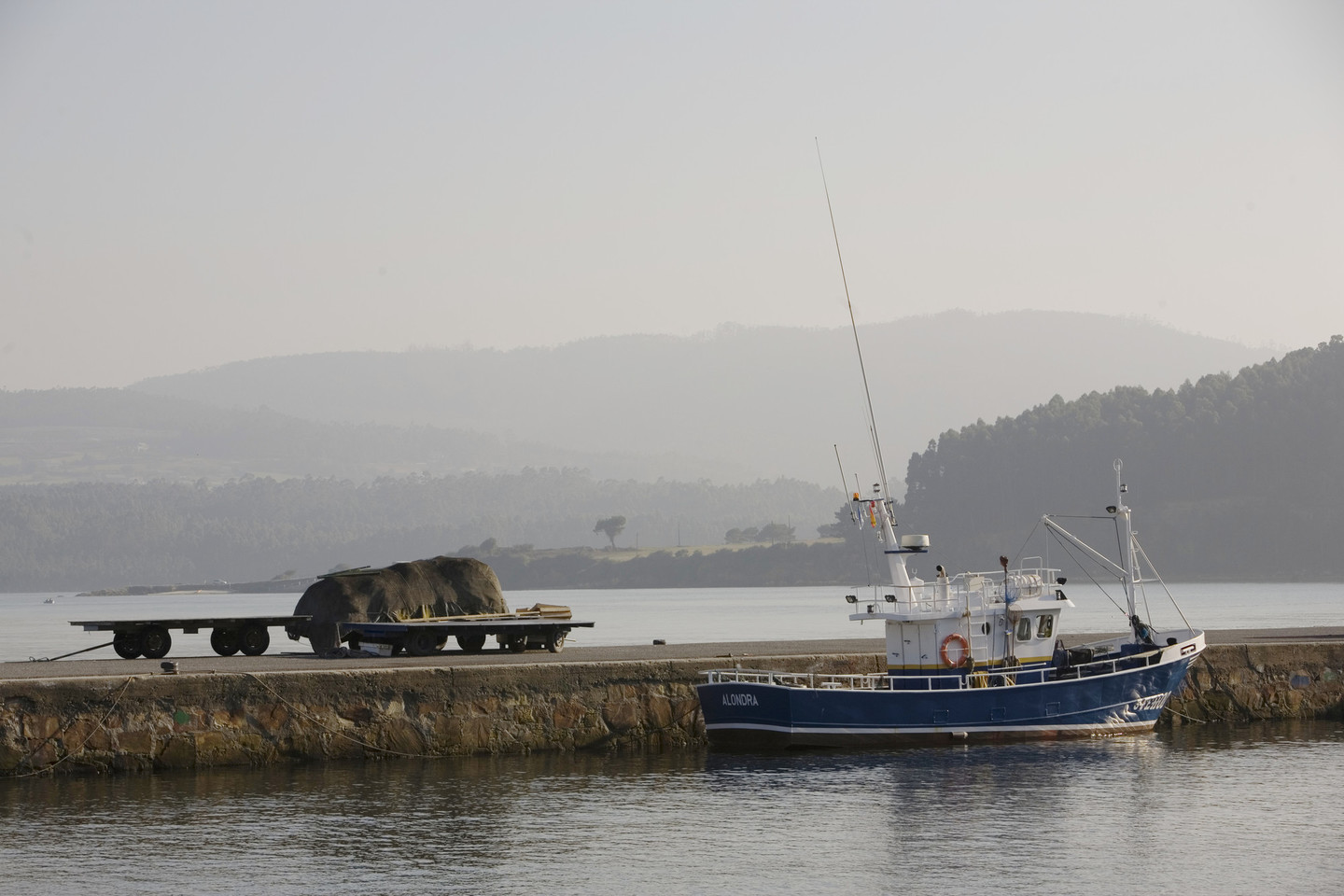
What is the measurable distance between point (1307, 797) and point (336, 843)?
18.4 meters

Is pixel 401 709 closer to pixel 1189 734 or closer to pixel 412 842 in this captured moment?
pixel 412 842

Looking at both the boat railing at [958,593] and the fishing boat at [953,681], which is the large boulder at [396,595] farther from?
the boat railing at [958,593]

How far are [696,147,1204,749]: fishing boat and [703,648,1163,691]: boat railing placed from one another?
0.04 meters

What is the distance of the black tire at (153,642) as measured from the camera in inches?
1633

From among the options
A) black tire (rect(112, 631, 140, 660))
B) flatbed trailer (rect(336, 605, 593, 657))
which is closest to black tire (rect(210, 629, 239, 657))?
black tire (rect(112, 631, 140, 660))

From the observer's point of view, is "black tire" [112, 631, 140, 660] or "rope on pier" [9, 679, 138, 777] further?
"black tire" [112, 631, 140, 660]

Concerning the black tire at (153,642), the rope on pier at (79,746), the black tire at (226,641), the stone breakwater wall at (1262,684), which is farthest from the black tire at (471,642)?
the stone breakwater wall at (1262,684)

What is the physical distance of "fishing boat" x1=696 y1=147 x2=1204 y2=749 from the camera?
117ft

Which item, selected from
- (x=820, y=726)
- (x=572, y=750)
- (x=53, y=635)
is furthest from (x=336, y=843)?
(x=53, y=635)

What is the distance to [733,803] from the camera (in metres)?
29.9

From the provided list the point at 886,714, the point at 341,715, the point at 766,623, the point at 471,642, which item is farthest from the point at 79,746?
the point at 766,623

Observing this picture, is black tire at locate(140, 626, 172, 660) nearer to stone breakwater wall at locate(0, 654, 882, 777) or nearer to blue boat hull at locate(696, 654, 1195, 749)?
stone breakwater wall at locate(0, 654, 882, 777)

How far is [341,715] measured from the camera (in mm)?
34094

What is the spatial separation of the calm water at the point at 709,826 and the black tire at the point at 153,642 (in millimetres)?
10024
